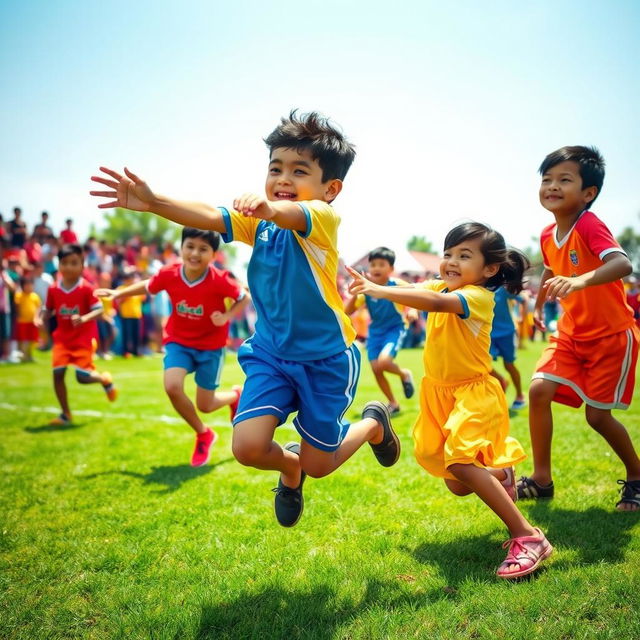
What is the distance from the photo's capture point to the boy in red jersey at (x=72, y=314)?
7.50 meters

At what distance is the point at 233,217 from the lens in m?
2.90

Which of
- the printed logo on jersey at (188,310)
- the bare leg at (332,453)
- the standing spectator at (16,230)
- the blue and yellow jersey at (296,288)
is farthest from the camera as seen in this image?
the standing spectator at (16,230)

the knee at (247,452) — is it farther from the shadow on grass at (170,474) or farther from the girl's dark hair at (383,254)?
the girl's dark hair at (383,254)

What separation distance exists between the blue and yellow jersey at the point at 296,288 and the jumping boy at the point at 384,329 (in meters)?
4.02

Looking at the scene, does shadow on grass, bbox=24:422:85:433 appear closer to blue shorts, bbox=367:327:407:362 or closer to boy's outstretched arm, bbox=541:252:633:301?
blue shorts, bbox=367:327:407:362

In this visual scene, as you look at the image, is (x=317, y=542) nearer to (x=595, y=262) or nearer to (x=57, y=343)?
(x=595, y=262)

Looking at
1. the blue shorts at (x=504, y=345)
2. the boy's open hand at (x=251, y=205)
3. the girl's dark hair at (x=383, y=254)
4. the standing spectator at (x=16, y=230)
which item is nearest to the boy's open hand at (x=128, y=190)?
the boy's open hand at (x=251, y=205)

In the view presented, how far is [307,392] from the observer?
3.24 meters

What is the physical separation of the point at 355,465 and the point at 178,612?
2.62 meters

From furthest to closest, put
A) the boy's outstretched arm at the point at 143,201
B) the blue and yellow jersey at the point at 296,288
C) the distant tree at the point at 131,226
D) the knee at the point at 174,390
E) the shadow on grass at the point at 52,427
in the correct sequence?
the distant tree at the point at 131,226
the shadow on grass at the point at 52,427
the knee at the point at 174,390
the blue and yellow jersey at the point at 296,288
the boy's outstretched arm at the point at 143,201

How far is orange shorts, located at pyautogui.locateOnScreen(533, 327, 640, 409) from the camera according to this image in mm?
3990

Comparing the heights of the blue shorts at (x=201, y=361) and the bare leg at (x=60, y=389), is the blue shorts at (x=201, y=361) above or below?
above

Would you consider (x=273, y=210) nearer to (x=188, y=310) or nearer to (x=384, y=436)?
(x=384, y=436)

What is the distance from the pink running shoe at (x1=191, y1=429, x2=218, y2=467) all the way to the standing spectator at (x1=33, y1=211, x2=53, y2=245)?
14309 mm
